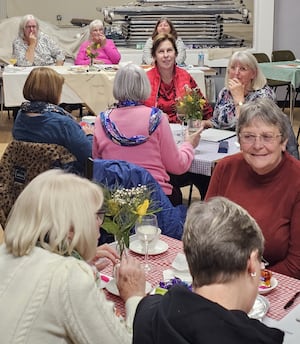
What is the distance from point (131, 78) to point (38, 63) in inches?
161

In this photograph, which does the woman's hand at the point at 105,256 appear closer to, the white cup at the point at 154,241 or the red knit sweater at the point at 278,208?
the white cup at the point at 154,241

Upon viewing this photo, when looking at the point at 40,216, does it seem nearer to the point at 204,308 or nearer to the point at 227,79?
the point at 204,308

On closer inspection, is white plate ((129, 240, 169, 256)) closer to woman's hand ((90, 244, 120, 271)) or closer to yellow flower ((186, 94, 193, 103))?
woman's hand ((90, 244, 120, 271))

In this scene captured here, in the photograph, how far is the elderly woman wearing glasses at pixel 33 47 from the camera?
23.2 feet

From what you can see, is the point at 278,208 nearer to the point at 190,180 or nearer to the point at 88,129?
the point at 190,180

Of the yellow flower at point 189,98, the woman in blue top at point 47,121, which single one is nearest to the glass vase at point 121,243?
the woman in blue top at point 47,121

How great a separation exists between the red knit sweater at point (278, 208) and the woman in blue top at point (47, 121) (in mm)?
1292

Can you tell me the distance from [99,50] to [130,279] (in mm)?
5700

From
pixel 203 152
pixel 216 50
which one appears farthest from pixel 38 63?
pixel 203 152

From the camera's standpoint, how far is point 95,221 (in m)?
1.63

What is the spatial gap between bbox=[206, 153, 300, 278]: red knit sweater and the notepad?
139 centimetres

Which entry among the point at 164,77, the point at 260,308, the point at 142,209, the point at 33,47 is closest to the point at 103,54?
the point at 33,47

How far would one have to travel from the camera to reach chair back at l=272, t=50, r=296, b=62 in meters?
8.30

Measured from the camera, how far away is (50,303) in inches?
59.7
